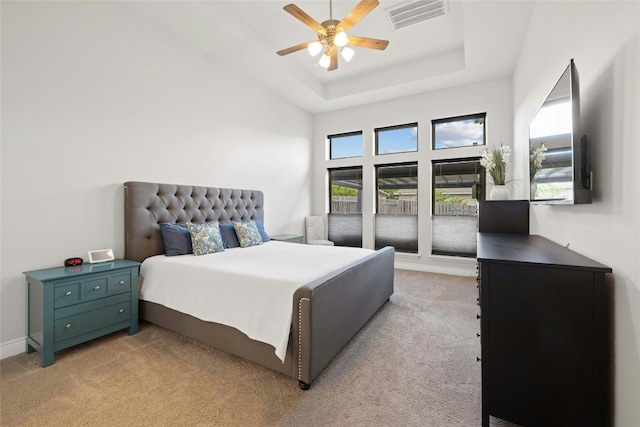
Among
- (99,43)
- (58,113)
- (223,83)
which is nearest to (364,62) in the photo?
(223,83)

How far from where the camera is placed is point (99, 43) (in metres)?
2.62

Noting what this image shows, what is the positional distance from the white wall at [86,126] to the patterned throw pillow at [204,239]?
700mm

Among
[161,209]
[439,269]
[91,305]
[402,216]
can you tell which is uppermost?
[161,209]

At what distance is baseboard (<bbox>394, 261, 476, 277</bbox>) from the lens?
14.8 ft

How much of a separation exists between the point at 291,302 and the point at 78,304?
5.79 feet

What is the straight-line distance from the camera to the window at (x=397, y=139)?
16.6 ft

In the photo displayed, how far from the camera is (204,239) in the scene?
2990mm

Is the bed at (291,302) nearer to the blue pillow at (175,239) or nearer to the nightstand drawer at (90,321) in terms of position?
the blue pillow at (175,239)

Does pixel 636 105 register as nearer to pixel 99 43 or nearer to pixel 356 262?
pixel 356 262

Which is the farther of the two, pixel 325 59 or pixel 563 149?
pixel 325 59

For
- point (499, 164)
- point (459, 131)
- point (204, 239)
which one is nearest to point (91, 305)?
point (204, 239)

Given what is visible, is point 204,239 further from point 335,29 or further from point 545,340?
point 545,340

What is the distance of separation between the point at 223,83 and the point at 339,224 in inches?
131

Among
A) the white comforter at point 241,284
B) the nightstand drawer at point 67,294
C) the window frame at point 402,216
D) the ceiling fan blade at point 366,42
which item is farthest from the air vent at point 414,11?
the nightstand drawer at point 67,294
